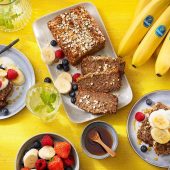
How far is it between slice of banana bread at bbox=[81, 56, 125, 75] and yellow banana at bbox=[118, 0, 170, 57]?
0.07 m

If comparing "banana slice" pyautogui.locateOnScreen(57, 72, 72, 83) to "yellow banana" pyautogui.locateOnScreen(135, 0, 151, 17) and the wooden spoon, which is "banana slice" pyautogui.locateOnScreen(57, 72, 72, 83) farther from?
"yellow banana" pyautogui.locateOnScreen(135, 0, 151, 17)

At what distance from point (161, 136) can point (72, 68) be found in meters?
0.54

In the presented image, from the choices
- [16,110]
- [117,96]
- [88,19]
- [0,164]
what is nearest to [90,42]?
[88,19]

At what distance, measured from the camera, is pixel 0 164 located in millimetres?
2324

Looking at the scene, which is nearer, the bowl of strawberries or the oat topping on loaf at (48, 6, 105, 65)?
the bowl of strawberries

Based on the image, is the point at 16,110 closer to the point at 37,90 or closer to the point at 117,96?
the point at 37,90

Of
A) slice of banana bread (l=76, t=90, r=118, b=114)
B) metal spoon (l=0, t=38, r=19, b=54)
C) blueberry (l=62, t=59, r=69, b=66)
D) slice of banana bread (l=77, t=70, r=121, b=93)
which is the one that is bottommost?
slice of banana bread (l=76, t=90, r=118, b=114)

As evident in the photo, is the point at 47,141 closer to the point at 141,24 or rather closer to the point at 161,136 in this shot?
the point at 161,136

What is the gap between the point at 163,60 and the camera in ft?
7.68

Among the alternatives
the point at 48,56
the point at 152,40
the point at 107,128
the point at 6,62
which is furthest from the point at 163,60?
the point at 6,62

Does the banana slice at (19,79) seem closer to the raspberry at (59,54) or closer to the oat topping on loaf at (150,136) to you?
the raspberry at (59,54)

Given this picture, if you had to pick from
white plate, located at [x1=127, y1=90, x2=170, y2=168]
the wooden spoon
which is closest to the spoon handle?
the wooden spoon

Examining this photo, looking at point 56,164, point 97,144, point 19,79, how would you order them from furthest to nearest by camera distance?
1. point 19,79
2. point 97,144
3. point 56,164

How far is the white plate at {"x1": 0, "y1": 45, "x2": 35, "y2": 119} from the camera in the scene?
7.82 feet
